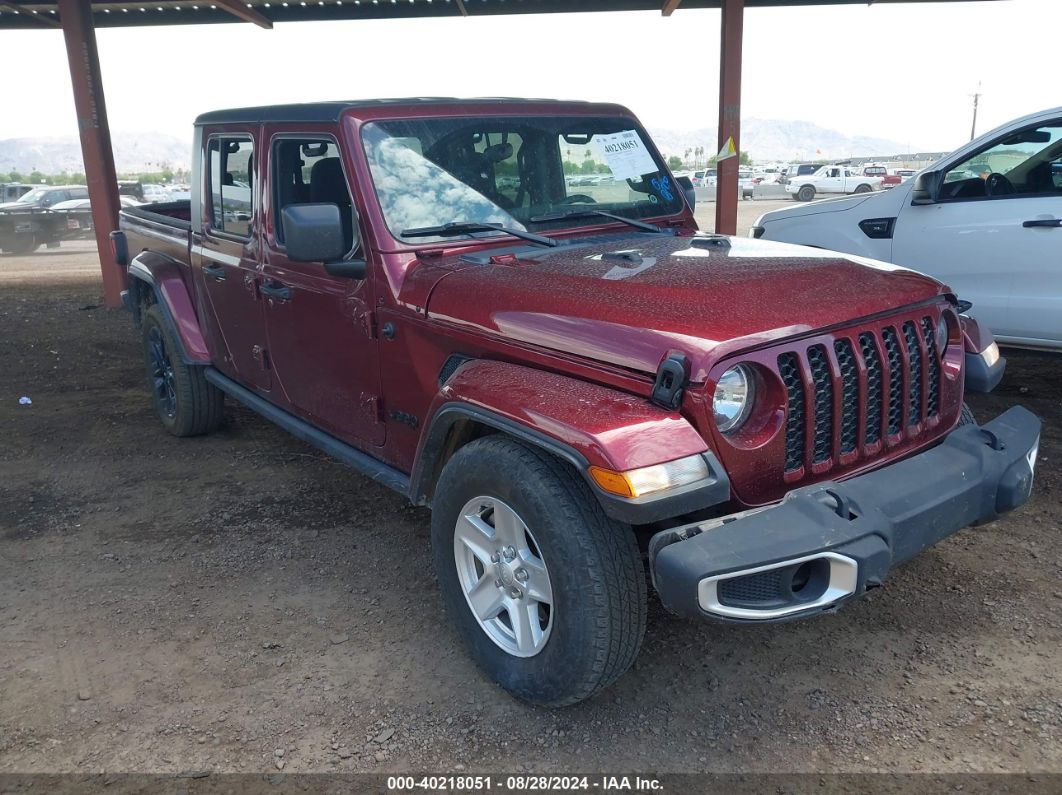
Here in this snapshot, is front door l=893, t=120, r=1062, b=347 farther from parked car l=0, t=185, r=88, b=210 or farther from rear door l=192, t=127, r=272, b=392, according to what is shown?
parked car l=0, t=185, r=88, b=210

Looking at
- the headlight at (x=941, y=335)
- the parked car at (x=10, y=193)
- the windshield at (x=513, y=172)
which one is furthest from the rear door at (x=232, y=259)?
the parked car at (x=10, y=193)

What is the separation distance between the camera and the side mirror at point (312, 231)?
3.08 metres

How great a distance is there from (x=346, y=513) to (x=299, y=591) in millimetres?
791

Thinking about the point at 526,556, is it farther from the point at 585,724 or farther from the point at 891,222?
the point at 891,222

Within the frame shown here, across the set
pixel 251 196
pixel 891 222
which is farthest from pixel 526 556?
pixel 891 222

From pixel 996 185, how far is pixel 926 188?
1.28ft

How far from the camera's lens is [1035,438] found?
2924mm

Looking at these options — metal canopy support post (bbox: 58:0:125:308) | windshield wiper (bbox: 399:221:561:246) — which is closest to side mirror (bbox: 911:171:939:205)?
windshield wiper (bbox: 399:221:561:246)

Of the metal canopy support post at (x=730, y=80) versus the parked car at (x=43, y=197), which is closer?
the metal canopy support post at (x=730, y=80)

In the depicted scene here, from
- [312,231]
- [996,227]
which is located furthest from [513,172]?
[996,227]

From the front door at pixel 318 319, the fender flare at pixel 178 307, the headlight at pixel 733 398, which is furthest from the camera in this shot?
the fender flare at pixel 178 307

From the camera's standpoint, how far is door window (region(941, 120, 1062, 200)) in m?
5.10

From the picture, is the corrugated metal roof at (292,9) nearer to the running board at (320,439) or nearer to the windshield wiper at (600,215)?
the windshield wiper at (600,215)

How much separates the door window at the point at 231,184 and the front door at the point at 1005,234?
398cm
